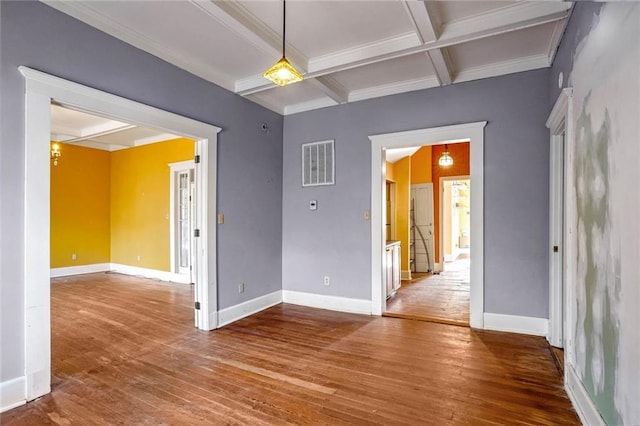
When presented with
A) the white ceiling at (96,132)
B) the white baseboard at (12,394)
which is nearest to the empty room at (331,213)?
the white baseboard at (12,394)

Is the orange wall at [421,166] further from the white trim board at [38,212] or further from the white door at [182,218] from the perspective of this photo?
the white trim board at [38,212]

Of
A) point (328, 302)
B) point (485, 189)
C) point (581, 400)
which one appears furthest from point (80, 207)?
point (581, 400)

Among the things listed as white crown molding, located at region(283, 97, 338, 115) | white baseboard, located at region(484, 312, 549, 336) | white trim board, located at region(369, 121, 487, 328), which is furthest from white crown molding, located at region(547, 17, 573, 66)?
white baseboard, located at region(484, 312, 549, 336)

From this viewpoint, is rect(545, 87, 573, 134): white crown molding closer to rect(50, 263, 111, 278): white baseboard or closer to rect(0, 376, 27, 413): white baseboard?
rect(0, 376, 27, 413): white baseboard

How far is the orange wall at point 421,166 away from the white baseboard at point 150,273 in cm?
593

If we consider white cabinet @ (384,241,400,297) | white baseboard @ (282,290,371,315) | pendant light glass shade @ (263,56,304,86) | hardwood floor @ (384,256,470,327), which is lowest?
hardwood floor @ (384,256,470,327)

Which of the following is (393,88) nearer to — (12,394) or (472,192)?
(472,192)

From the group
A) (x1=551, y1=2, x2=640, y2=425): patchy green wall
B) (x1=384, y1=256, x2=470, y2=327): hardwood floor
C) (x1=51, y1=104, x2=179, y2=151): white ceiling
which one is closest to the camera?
(x1=551, y1=2, x2=640, y2=425): patchy green wall

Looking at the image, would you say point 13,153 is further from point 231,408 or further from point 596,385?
point 596,385

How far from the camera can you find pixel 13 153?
7.42 feet

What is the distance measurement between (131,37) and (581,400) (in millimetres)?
4544

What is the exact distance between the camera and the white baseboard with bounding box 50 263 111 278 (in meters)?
6.95

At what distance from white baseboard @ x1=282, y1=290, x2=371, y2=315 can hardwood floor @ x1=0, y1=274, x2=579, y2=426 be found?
18 cm

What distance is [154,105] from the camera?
321 centimetres
